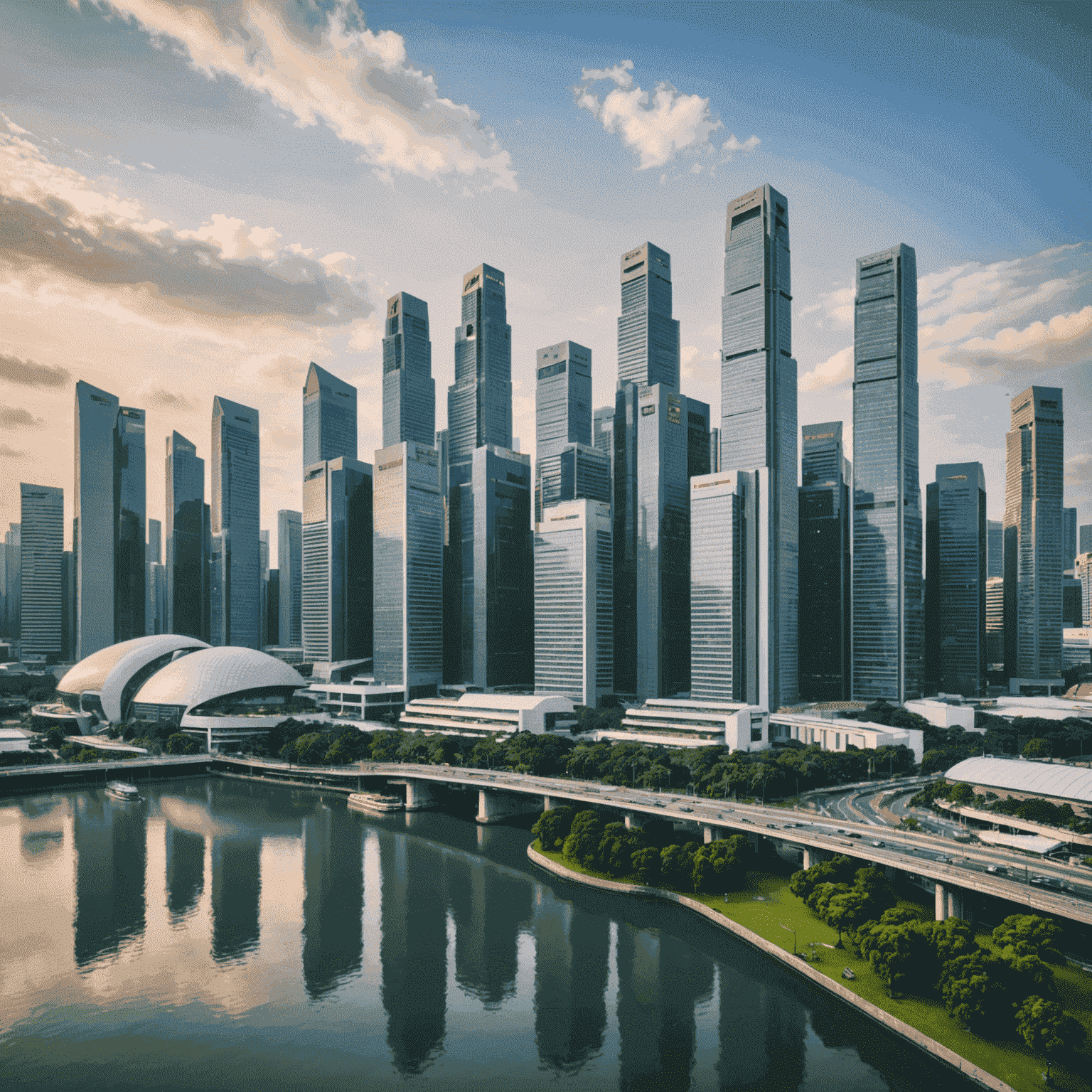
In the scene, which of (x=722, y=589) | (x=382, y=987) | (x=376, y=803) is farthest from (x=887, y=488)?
(x=382, y=987)

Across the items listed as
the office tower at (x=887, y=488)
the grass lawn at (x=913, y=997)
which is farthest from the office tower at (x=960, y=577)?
the grass lawn at (x=913, y=997)

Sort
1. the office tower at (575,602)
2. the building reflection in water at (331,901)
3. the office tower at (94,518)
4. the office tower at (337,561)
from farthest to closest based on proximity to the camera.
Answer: the office tower at (94,518) < the office tower at (337,561) < the office tower at (575,602) < the building reflection in water at (331,901)

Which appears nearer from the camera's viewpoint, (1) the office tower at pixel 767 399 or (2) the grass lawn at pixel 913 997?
(2) the grass lawn at pixel 913 997

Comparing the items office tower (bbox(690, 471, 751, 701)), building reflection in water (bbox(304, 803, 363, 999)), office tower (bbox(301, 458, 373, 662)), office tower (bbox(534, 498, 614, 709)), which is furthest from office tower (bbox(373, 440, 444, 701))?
building reflection in water (bbox(304, 803, 363, 999))

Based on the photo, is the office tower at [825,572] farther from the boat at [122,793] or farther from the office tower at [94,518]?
the office tower at [94,518]

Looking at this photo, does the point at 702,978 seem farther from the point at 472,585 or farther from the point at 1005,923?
the point at 472,585

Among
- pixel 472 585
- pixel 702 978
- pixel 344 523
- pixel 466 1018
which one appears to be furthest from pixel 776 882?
pixel 344 523
